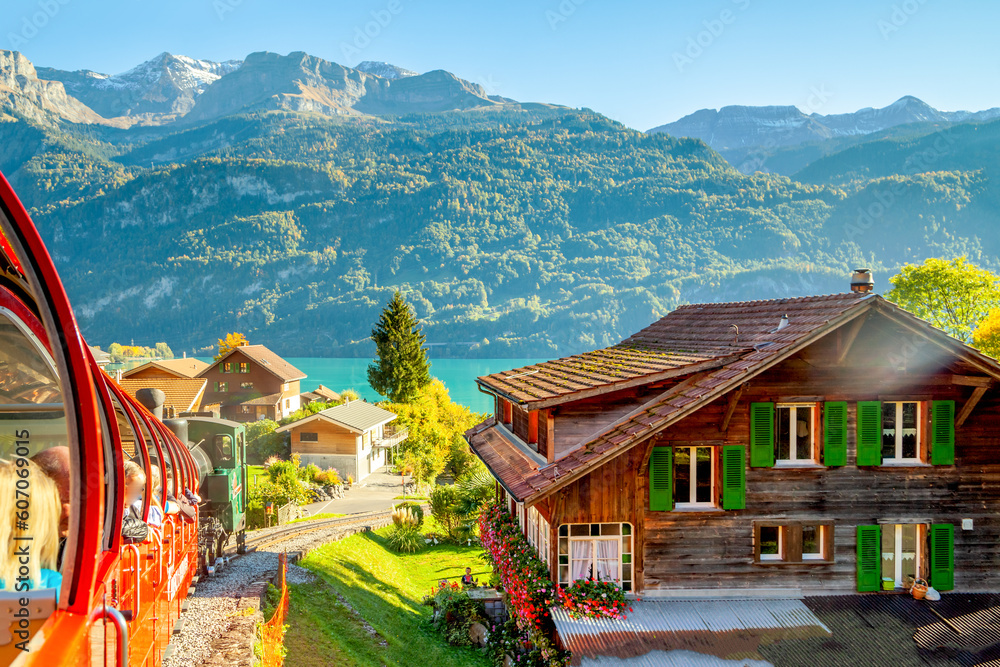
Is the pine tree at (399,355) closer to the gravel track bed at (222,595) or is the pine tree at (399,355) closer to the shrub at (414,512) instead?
the shrub at (414,512)

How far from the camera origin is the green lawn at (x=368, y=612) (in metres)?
15.4

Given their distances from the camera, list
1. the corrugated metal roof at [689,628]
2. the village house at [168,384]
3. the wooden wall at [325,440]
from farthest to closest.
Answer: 1. the village house at [168,384]
2. the wooden wall at [325,440]
3. the corrugated metal roof at [689,628]

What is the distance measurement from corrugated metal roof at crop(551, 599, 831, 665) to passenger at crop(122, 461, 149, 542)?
7.58 metres

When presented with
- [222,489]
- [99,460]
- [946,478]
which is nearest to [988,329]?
[946,478]

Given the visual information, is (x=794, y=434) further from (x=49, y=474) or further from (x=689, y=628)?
(x=49, y=474)

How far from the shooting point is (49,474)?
4.11 meters

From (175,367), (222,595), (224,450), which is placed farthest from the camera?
(175,367)

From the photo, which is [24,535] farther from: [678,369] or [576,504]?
[678,369]

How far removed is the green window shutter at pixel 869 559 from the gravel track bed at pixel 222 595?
12417 millimetres

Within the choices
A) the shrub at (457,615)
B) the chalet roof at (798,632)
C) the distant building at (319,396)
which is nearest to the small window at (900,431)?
the chalet roof at (798,632)

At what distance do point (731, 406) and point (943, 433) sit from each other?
4.54 metres

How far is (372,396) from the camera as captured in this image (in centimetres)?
12400

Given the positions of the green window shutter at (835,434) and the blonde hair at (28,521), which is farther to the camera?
the green window shutter at (835,434)

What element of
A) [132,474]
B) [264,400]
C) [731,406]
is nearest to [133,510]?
[132,474]
